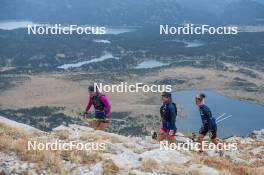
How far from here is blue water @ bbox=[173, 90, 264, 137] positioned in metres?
106

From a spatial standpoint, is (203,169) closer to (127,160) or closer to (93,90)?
(127,160)

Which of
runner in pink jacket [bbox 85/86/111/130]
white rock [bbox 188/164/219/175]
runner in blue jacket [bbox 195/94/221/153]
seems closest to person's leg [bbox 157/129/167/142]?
runner in blue jacket [bbox 195/94/221/153]

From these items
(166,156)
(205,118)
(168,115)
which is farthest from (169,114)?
(166,156)

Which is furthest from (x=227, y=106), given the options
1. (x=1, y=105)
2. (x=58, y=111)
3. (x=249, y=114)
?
(x=1, y=105)

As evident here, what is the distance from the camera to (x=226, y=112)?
125750 millimetres

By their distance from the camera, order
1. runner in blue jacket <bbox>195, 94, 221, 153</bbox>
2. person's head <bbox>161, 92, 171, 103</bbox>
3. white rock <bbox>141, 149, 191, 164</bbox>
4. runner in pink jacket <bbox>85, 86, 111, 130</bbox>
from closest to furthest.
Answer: white rock <bbox>141, 149, 191, 164</bbox> → runner in blue jacket <bbox>195, 94, 221, 153</bbox> → person's head <bbox>161, 92, 171, 103</bbox> → runner in pink jacket <bbox>85, 86, 111, 130</bbox>

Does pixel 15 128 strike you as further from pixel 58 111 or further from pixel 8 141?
pixel 58 111

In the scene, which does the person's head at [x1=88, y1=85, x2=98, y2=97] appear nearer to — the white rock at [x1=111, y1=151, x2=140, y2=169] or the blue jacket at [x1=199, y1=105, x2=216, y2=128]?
the blue jacket at [x1=199, y1=105, x2=216, y2=128]

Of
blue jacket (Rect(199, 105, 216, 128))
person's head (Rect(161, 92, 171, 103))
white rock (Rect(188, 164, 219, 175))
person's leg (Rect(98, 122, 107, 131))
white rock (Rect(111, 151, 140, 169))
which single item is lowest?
white rock (Rect(188, 164, 219, 175))

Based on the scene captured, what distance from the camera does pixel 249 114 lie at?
127 meters

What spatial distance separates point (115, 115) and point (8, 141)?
108 meters

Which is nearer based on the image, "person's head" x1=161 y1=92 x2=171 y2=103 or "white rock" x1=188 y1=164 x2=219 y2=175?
"white rock" x1=188 y1=164 x2=219 y2=175

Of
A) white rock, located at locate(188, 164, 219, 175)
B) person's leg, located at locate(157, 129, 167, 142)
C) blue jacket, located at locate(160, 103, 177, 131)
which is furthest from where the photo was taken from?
person's leg, located at locate(157, 129, 167, 142)

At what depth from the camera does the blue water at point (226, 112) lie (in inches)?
4193
